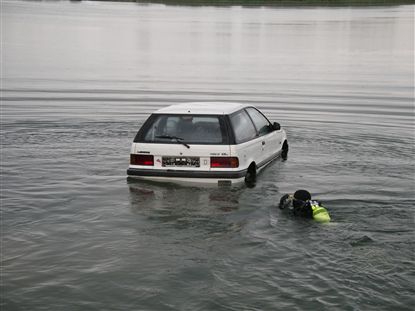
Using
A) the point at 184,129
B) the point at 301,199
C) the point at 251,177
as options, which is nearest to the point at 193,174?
the point at 184,129

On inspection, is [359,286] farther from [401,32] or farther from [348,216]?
[401,32]

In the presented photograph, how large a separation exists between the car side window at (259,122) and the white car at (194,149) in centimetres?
98

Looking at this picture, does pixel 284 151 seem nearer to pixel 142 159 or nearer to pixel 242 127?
pixel 242 127

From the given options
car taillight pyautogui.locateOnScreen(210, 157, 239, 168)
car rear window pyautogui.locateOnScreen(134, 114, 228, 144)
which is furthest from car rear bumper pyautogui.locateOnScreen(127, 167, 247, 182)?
car rear window pyautogui.locateOnScreen(134, 114, 228, 144)

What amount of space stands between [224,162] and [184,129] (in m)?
1.04

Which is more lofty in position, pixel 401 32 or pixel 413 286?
pixel 401 32

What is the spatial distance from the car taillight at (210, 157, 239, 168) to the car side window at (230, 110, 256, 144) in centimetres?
41

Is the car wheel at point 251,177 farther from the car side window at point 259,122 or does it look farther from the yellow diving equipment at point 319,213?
the yellow diving equipment at point 319,213

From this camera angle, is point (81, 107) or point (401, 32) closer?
point (81, 107)

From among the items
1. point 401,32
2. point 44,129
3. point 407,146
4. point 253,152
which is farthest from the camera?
point 401,32

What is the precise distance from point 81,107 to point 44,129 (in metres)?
5.90

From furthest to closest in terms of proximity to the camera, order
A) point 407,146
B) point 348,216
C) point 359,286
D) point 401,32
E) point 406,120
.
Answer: point 401,32 → point 406,120 → point 407,146 → point 348,216 → point 359,286

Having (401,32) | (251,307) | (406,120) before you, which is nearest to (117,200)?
(251,307)

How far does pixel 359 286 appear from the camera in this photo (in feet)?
25.1
